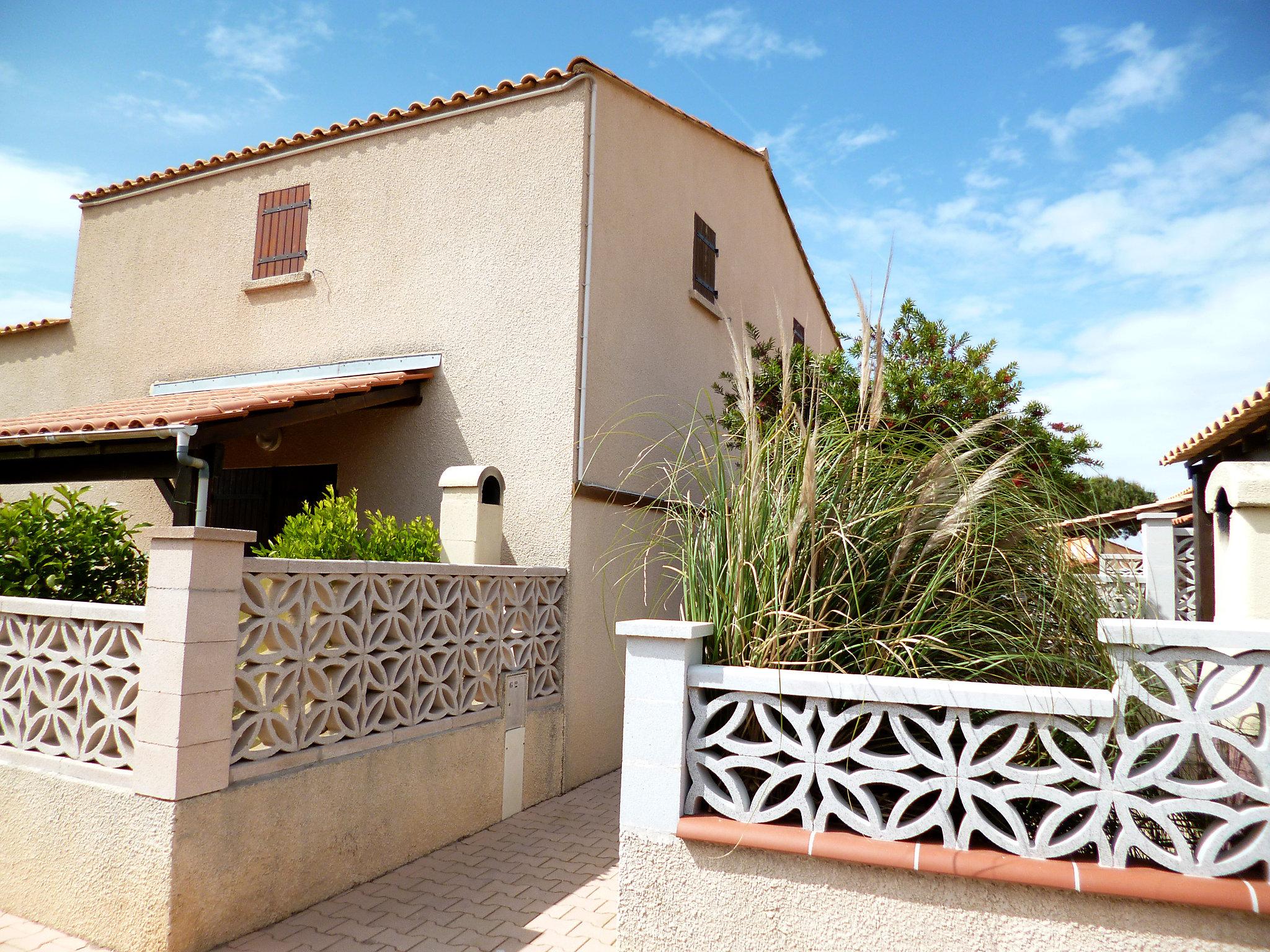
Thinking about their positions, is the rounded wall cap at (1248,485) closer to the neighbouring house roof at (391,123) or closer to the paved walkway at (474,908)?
the paved walkway at (474,908)

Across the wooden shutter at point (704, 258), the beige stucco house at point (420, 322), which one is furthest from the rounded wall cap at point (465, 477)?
the wooden shutter at point (704, 258)

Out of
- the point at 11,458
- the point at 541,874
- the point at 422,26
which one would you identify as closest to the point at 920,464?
the point at 541,874

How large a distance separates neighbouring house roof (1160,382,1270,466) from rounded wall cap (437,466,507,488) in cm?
809

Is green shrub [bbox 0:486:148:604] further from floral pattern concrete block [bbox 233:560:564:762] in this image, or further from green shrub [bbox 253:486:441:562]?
floral pattern concrete block [bbox 233:560:564:762]

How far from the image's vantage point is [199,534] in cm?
401

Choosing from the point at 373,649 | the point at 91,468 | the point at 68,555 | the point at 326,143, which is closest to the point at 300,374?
the point at 91,468

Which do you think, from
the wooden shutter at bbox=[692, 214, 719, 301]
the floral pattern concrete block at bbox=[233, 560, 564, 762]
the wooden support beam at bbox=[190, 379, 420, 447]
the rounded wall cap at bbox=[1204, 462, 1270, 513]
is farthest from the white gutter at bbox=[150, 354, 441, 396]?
the rounded wall cap at bbox=[1204, 462, 1270, 513]

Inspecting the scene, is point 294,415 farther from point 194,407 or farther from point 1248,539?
point 1248,539

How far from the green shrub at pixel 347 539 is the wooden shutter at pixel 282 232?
3927 mm

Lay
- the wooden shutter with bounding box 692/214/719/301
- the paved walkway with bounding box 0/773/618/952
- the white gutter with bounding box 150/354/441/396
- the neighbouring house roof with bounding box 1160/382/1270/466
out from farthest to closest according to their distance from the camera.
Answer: the wooden shutter with bounding box 692/214/719/301 < the neighbouring house roof with bounding box 1160/382/1270/466 < the white gutter with bounding box 150/354/441/396 < the paved walkway with bounding box 0/773/618/952

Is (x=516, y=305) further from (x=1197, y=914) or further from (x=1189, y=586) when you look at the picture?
(x=1189, y=586)

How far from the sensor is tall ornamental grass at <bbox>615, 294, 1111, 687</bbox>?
134 inches

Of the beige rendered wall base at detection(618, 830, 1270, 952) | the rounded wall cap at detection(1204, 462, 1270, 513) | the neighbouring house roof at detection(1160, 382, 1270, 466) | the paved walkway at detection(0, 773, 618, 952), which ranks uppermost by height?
the neighbouring house roof at detection(1160, 382, 1270, 466)

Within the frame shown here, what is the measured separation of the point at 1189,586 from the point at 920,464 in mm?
10734
